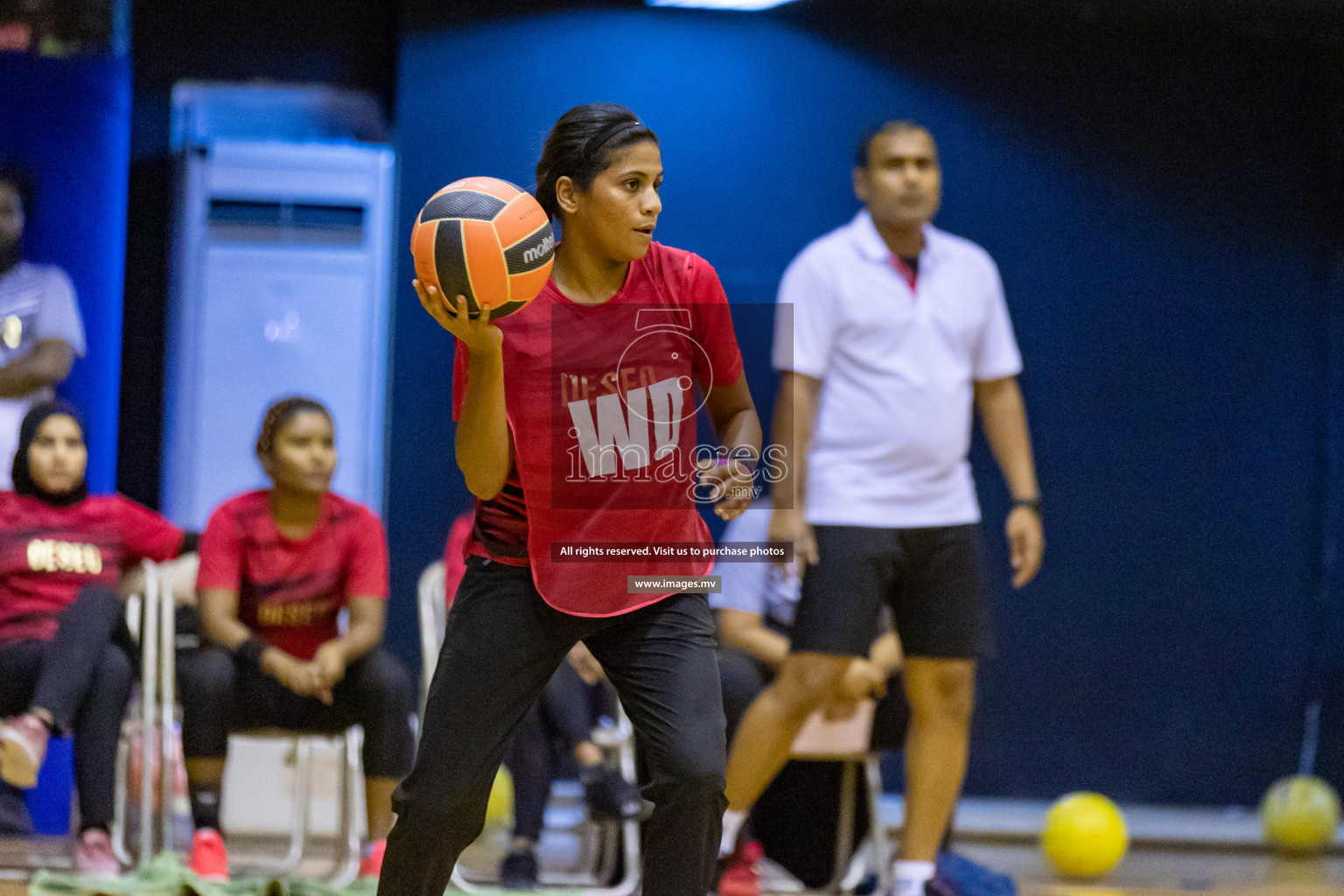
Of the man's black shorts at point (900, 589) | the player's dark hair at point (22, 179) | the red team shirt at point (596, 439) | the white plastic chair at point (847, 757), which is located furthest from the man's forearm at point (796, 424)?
the player's dark hair at point (22, 179)

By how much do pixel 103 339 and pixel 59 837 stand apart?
69.2 inches

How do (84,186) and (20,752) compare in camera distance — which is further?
(84,186)

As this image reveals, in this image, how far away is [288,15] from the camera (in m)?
5.66

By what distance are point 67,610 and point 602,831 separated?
1680 mm

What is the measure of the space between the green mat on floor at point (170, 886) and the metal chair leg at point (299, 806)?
51 centimetres

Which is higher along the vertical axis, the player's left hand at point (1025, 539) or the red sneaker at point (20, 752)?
the player's left hand at point (1025, 539)

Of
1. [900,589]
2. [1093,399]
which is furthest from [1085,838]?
[1093,399]

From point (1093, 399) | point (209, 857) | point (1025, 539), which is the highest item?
point (1093, 399)

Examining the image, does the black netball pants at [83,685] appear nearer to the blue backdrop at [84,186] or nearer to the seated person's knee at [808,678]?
the blue backdrop at [84,186]

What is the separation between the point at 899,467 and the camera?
3.54 meters

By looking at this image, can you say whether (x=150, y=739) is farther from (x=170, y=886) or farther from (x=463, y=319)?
(x=463, y=319)

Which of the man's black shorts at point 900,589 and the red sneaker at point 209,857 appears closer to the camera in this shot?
the man's black shorts at point 900,589

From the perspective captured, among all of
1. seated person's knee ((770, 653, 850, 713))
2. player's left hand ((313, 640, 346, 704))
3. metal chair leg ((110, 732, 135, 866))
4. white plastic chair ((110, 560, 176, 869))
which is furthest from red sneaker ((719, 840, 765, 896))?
metal chair leg ((110, 732, 135, 866))

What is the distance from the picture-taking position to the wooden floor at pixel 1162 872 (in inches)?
161
